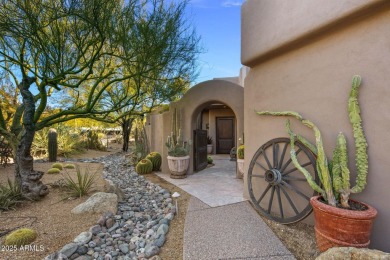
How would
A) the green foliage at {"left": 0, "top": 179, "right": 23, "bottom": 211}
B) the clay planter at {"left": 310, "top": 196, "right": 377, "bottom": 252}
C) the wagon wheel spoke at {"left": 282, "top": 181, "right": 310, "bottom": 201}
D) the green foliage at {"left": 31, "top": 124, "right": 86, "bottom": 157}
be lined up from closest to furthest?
1. the clay planter at {"left": 310, "top": 196, "right": 377, "bottom": 252}
2. the wagon wheel spoke at {"left": 282, "top": 181, "right": 310, "bottom": 201}
3. the green foliage at {"left": 0, "top": 179, "right": 23, "bottom": 211}
4. the green foliage at {"left": 31, "top": 124, "right": 86, "bottom": 157}

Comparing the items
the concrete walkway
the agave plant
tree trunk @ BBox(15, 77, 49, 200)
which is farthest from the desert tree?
the agave plant

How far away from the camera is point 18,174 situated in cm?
489

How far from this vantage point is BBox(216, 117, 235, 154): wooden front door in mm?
13422

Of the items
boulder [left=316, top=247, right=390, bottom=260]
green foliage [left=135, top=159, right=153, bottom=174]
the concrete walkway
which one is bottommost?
the concrete walkway

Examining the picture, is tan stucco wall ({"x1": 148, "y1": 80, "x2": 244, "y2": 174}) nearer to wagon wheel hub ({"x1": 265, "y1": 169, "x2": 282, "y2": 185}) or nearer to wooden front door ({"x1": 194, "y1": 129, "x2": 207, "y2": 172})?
wooden front door ({"x1": 194, "y1": 129, "x2": 207, "y2": 172})

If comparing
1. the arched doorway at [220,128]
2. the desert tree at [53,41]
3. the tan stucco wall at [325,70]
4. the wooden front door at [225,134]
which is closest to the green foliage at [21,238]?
the desert tree at [53,41]

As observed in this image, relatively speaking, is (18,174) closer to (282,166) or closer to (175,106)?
(175,106)

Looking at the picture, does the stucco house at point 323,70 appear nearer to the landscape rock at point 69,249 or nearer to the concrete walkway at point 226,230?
the concrete walkway at point 226,230

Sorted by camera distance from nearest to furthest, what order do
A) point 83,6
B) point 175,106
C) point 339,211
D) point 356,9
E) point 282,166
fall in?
point 339,211, point 356,9, point 282,166, point 83,6, point 175,106

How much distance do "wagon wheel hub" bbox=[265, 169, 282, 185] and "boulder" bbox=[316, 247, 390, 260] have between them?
1.72m

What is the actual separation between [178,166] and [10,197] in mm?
4262

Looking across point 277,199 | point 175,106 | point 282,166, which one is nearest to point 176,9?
point 175,106

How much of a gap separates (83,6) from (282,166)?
5.21 metres

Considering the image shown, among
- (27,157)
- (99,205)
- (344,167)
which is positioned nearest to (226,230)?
(344,167)
